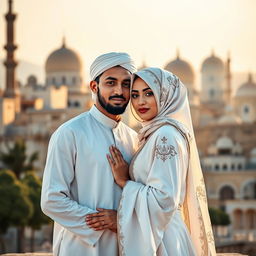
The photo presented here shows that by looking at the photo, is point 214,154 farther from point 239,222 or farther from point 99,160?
point 99,160

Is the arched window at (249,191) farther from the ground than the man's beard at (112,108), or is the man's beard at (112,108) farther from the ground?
the man's beard at (112,108)

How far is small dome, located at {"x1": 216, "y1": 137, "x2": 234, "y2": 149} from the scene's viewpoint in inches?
2202

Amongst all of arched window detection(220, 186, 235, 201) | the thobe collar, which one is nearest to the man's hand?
the thobe collar

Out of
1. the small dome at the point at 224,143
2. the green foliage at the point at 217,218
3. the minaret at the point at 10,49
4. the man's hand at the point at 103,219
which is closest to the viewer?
the man's hand at the point at 103,219

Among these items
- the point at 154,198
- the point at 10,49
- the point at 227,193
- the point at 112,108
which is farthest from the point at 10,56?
the point at 154,198

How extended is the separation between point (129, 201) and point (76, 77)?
179 feet

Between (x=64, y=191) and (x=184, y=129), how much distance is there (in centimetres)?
81

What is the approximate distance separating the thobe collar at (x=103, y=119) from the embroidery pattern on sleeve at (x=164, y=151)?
0.48m

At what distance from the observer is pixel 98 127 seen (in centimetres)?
593

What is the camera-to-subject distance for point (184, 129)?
5727mm

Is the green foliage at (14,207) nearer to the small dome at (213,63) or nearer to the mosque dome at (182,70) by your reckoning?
the mosque dome at (182,70)

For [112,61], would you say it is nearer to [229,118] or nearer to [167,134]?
[167,134]

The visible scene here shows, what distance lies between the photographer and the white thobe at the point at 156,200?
18.1ft

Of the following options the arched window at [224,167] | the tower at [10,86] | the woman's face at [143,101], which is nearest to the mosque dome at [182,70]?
the arched window at [224,167]
